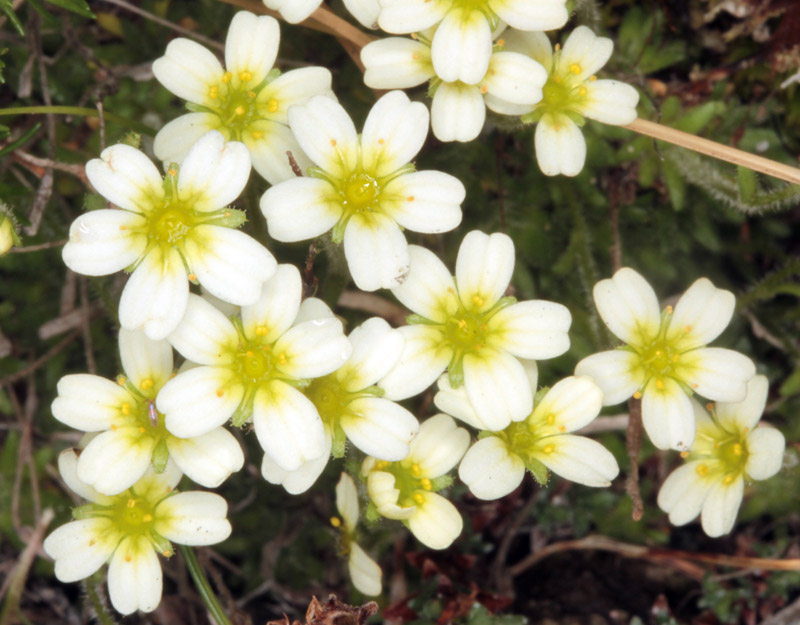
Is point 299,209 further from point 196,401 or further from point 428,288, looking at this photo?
point 196,401

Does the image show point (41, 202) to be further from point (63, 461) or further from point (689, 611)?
point (689, 611)

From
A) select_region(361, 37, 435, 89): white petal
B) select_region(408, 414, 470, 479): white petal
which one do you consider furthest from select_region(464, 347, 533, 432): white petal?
select_region(361, 37, 435, 89): white petal

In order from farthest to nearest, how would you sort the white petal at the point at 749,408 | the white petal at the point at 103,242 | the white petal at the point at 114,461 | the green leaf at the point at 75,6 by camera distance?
the white petal at the point at 749,408 < the green leaf at the point at 75,6 < the white petal at the point at 114,461 < the white petal at the point at 103,242

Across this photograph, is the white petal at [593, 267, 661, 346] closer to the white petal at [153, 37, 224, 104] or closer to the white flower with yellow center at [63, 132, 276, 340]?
the white flower with yellow center at [63, 132, 276, 340]

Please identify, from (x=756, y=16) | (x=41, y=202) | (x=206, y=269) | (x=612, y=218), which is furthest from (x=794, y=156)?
(x=41, y=202)

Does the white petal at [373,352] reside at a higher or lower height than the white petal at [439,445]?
higher

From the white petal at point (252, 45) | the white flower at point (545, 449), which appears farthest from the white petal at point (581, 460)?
the white petal at point (252, 45)

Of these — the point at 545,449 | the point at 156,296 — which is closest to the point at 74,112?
the point at 156,296

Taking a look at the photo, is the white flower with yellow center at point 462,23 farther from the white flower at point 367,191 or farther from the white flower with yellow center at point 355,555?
the white flower with yellow center at point 355,555
